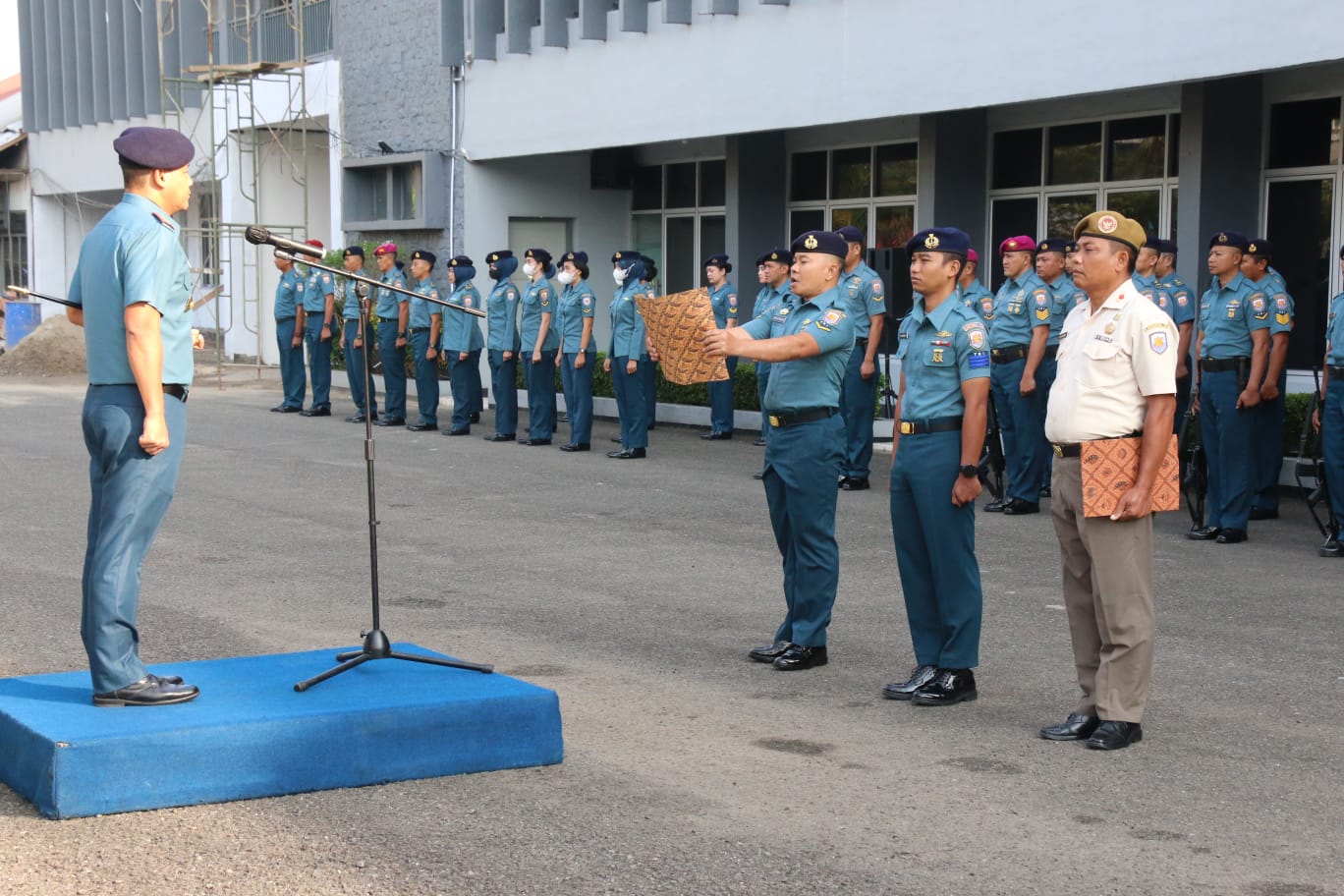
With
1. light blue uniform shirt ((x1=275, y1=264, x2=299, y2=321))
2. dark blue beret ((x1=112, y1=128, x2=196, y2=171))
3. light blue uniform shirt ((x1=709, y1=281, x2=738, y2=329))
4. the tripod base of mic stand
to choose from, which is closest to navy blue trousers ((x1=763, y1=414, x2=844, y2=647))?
the tripod base of mic stand

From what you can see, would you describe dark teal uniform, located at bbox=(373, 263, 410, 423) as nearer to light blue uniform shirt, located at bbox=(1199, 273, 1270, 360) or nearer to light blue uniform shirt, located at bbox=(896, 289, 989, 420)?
light blue uniform shirt, located at bbox=(1199, 273, 1270, 360)

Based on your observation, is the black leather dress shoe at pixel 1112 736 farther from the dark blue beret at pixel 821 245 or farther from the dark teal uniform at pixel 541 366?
the dark teal uniform at pixel 541 366

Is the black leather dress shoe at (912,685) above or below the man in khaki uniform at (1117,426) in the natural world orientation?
below

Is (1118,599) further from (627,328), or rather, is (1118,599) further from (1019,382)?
(627,328)

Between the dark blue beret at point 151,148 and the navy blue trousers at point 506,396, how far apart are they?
40.6ft

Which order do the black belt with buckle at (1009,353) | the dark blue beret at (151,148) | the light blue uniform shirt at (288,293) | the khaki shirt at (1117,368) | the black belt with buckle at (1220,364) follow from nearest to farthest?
the dark blue beret at (151,148)
the khaki shirt at (1117,368)
the black belt with buckle at (1220,364)
the black belt with buckle at (1009,353)
the light blue uniform shirt at (288,293)

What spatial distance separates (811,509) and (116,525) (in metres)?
3.17

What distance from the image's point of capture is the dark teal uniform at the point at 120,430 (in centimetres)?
553

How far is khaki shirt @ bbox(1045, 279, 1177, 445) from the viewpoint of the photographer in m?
6.04

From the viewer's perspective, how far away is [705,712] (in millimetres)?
6703

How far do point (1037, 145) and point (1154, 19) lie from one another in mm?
4275

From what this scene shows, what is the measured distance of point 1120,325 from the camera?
6.10m

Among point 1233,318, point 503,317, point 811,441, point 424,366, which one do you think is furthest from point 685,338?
point 424,366

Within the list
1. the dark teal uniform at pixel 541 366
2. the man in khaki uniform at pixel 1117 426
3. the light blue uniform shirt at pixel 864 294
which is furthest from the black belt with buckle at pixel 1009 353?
the man in khaki uniform at pixel 1117 426
